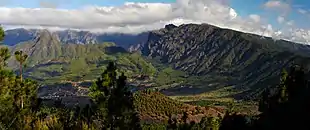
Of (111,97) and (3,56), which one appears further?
(111,97)

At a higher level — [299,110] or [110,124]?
[299,110]

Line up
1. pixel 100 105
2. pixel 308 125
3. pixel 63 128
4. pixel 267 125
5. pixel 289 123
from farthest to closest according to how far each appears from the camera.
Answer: pixel 100 105 < pixel 267 125 < pixel 289 123 < pixel 308 125 < pixel 63 128

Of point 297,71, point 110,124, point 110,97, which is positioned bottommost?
point 110,124

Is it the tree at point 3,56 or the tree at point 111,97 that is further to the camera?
the tree at point 111,97

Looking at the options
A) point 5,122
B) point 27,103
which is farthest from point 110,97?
point 5,122

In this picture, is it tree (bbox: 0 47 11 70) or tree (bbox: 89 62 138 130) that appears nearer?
tree (bbox: 0 47 11 70)

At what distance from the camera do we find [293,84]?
55.8m

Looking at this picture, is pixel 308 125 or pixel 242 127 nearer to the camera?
pixel 308 125

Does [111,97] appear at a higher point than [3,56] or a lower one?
lower

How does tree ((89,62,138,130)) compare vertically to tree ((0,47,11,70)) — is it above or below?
below

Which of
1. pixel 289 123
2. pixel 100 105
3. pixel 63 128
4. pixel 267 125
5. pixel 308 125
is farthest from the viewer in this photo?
pixel 100 105

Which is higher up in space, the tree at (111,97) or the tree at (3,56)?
the tree at (3,56)

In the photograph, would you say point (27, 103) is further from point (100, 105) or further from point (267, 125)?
point (267, 125)

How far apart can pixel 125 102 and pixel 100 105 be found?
3.16 metres
